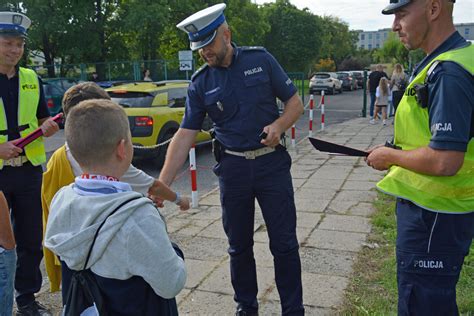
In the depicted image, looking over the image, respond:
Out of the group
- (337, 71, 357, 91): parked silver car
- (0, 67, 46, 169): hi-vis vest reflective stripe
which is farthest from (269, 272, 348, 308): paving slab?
(337, 71, 357, 91): parked silver car

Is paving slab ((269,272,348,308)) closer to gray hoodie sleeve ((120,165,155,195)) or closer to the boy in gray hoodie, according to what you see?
gray hoodie sleeve ((120,165,155,195))

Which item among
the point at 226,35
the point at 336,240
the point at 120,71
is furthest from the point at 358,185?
the point at 120,71

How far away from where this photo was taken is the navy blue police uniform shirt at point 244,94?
10.0 ft

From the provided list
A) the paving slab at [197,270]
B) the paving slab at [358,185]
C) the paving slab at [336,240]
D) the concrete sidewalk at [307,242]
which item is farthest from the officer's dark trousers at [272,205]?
the paving slab at [358,185]

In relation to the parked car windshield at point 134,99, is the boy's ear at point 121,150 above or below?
above

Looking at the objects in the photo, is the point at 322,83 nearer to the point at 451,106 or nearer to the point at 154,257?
the point at 451,106

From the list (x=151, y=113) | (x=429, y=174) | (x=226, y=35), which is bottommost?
(x=151, y=113)

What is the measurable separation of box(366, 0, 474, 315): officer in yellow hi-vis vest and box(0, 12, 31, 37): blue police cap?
8.25ft

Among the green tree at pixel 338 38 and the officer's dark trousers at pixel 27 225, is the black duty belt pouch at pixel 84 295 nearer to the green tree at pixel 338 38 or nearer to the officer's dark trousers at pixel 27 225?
the officer's dark trousers at pixel 27 225

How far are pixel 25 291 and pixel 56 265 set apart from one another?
0.72 meters

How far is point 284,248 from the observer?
3090mm

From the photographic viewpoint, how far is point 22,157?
3402 mm

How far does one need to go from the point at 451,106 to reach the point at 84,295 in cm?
159

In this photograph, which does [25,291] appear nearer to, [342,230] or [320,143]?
[320,143]
